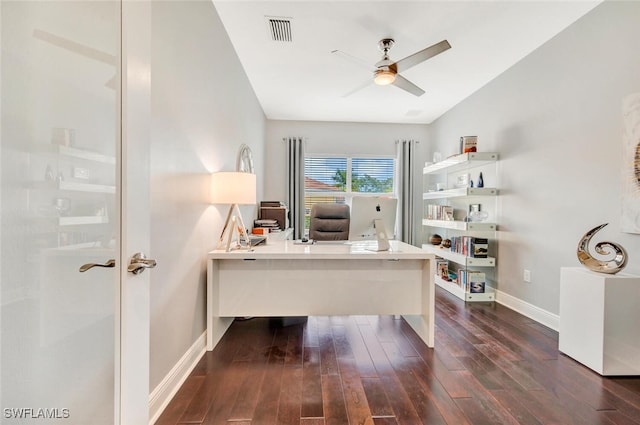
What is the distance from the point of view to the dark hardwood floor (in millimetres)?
1578

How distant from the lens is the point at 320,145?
5.50 meters

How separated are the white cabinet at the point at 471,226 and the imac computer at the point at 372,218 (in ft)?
5.21

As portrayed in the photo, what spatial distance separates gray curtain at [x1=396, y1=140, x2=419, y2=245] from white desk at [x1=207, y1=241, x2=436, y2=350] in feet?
10.0

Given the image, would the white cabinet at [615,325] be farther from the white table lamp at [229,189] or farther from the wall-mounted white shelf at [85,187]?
the wall-mounted white shelf at [85,187]

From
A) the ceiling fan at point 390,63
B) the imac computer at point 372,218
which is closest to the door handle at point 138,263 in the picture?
the imac computer at point 372,218

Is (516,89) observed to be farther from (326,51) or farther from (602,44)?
(326,51)

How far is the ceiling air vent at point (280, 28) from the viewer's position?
99.6 inches

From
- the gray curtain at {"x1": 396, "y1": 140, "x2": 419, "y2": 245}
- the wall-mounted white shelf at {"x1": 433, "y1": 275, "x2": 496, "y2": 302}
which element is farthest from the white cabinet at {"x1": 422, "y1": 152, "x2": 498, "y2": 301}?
the gray curtain at {"x1": 396, "y1": 140, "x2": 419, "y2": 245}

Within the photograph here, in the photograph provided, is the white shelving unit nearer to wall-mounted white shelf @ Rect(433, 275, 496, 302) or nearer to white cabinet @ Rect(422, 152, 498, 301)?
wall-mounted white shelf @ Rect(433, 275, 496, 302)

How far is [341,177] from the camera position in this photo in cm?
557

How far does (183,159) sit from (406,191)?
4341 mm

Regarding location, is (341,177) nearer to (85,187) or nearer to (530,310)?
(530,310)

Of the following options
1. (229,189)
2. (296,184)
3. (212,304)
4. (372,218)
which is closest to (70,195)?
(229,189)

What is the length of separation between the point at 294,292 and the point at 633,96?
2925 millimetres
